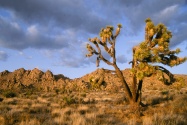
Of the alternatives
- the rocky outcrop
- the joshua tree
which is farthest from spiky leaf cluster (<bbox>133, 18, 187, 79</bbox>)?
the rocky outcrop

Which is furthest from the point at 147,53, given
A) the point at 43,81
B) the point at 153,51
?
the point at 43,81

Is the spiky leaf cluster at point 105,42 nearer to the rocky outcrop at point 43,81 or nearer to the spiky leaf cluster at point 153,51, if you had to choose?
the spiky leaf cluster at point 153,51

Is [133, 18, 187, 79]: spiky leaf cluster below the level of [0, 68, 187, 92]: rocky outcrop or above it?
below

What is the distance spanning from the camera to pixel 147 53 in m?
15.4

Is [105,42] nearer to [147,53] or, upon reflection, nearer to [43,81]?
[147,53]

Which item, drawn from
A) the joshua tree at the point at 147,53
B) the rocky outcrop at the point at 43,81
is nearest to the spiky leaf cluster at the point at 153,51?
the joshua tree at the point at 147,53

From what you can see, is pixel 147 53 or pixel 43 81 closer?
pixel 147 53

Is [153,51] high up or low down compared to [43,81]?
→ down

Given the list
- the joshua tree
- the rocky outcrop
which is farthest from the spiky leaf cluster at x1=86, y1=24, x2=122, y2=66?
the rocky outcrop

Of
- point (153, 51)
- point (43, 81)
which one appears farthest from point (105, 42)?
point (43, 81)

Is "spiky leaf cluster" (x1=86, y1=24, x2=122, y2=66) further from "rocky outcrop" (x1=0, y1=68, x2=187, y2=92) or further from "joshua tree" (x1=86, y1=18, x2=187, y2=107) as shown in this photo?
"rocky outcrop" (x1=0, y1=68, x2=187, y2=92)

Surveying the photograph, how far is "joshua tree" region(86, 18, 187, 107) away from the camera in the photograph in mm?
15445

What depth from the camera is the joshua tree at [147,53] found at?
50.7 ft

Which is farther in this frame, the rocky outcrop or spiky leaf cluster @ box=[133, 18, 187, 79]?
the rocky outcrop
